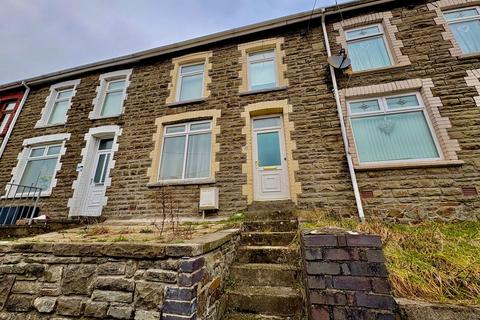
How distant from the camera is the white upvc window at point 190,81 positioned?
7260 millimetres

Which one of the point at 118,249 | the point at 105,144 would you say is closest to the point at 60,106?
the point at 105,144

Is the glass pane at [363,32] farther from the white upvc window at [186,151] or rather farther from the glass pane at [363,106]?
the white upvc window at [186,151]

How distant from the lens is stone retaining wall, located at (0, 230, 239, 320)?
5.90 ft

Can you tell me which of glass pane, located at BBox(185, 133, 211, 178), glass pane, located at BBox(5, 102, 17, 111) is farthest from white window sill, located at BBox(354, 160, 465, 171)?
glass pane, located at BBox(5, 102, 17, 111)

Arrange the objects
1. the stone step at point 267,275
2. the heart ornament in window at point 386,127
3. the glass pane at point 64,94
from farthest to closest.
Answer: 1. the glass pane at point 64,94
2. the heart ornament in window at point 386,127
3. the stone step at point 267,275

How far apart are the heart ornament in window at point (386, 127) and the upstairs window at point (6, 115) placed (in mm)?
13433

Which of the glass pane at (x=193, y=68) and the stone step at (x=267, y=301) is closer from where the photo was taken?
the stone step at (x=267, y=301)

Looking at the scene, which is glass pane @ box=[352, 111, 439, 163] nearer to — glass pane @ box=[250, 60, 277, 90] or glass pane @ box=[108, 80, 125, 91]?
glass pane @ box=[250, 60, 277, 90]

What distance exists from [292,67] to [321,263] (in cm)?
589

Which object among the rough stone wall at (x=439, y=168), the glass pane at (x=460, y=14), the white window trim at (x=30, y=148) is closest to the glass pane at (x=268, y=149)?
the rough stone wall at (x=439, y=168)

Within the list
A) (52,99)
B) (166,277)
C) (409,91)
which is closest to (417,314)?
(166,277)

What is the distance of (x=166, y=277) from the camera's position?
1.83m

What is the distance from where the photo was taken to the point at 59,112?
27.5ft

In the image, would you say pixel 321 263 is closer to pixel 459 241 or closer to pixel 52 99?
pixel 459 241
